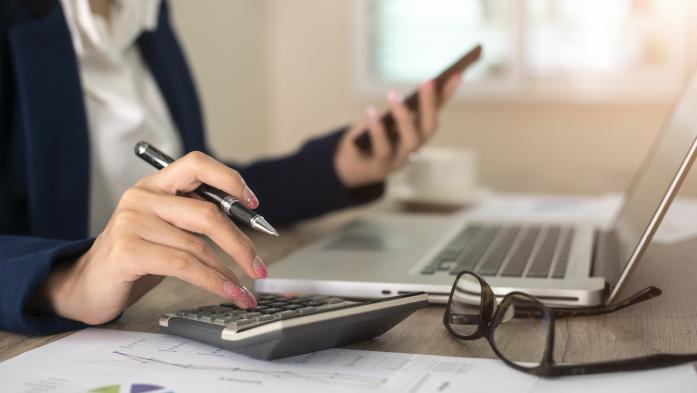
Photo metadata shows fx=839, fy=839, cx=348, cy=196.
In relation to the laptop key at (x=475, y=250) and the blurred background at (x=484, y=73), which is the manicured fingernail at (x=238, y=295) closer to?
the laptop key at (x=475, y=250)

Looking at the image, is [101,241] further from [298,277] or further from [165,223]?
[298,277]

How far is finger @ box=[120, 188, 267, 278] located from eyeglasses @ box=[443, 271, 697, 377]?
166 millimetres

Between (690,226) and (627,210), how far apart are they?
18 centimetres

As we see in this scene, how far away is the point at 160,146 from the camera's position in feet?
3.98

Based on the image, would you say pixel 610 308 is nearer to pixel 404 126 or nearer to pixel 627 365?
pixel 627 365

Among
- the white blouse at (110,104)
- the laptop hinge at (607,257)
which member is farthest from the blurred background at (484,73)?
the laptop hinge at (607,257)

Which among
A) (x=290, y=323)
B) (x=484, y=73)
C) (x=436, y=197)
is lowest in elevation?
(x=436, y=197)

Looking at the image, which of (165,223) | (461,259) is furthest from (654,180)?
(165,223)

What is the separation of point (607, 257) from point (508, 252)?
0.36 feet

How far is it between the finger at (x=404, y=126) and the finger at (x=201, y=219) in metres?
0.61

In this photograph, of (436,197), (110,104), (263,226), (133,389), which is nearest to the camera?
(133,389)

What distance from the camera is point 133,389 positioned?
0.55 m

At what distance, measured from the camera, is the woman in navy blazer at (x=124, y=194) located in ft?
2.14

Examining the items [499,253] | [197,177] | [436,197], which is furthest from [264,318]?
[436,197]
